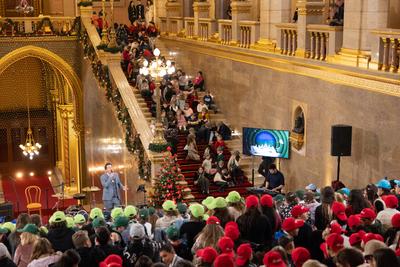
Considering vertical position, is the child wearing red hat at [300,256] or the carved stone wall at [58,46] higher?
the carved stone wall at [58,46]

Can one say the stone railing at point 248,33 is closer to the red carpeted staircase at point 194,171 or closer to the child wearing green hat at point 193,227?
the red carpeted staircase at point 194,171

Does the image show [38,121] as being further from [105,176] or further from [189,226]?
[189,226]

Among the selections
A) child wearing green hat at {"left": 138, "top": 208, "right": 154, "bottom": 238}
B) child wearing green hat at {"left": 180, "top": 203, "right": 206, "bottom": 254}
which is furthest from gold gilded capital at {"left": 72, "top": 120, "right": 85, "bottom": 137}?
child wearing green hat at {"left": 180, "top": 203, "right": 206, "bottom": 254}

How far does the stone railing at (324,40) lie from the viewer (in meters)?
14.0

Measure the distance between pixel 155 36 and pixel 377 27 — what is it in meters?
14.2

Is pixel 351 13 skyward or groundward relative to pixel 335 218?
skyward

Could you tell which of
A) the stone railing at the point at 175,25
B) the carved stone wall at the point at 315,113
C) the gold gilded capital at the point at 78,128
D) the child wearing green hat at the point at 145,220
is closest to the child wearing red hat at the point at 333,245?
the child wearing green hat at the point at 145,220

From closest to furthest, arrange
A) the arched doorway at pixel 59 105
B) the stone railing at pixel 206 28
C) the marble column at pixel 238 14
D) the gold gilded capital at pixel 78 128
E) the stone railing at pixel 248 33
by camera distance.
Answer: the stone railing at pixel 248 33, the marble column at pixel 238 14, the stone railing at pixel 206 28, the arched doorway at pixel 59 105, the gold gilded capital at pixel 78 128

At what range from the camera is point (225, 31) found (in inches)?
798

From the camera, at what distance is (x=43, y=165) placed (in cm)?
3033

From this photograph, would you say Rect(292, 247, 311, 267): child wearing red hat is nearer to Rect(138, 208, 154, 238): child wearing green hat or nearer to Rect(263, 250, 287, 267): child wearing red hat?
Rect(263, 250, 287, 267): child wearing red hat

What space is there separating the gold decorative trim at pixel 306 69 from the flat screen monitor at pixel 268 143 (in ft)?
5.07

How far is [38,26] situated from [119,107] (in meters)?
6.83

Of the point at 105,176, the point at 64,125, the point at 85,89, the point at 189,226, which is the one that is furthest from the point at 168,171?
the point at 64,125
